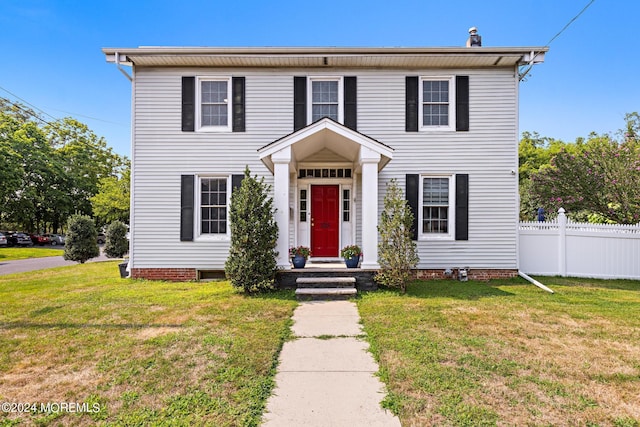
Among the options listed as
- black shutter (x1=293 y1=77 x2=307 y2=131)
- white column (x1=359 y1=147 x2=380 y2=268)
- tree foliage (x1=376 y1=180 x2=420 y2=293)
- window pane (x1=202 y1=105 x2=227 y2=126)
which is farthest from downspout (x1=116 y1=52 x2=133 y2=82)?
tree foliage (x1=376 y1=180 x2=420 y2=293)

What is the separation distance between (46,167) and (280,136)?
3539 centimetres

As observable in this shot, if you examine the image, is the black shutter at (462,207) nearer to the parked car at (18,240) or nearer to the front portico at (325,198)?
the front portico at (325,198)

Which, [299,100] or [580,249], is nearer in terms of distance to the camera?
[299,100]

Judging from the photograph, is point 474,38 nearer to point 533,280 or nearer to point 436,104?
point 436,104

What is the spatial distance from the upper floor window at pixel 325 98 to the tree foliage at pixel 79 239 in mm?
10214

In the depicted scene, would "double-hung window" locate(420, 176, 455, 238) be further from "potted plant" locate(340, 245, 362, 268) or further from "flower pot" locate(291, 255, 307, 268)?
"flower pot" locate(291, 255, 307, 268)

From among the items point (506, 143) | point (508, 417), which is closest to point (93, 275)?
point (508, 417)

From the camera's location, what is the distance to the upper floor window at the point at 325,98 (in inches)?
367

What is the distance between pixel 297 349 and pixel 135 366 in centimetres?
184

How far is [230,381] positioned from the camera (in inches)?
135

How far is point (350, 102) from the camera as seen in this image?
30.3 feet

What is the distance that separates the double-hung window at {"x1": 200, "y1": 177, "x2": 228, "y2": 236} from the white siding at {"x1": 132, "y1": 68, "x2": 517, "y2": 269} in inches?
13.6

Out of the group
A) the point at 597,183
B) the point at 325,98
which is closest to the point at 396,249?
the point at 325,98

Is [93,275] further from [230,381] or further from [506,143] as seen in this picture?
[506,143]
